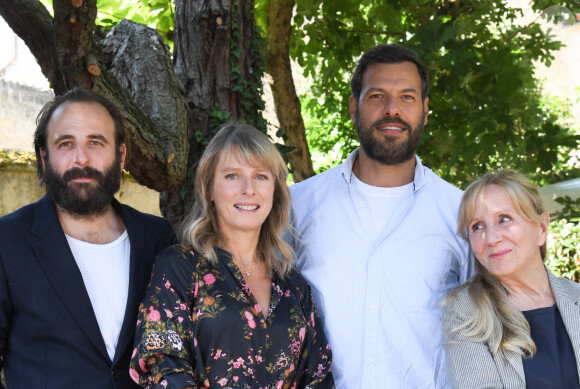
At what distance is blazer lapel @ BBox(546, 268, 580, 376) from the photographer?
249cm

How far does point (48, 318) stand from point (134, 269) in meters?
0.37

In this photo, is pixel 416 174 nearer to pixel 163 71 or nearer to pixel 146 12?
pixel 163 71

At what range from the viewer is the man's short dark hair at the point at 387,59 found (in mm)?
3293

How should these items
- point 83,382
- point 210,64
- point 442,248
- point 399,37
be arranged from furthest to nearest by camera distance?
point 399,37, point 210,64, point 442,248, point 83,382

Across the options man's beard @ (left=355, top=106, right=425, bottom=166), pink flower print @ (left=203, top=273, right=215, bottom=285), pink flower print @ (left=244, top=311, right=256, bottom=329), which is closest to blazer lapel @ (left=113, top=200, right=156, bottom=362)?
pink flower print @ (left=203, top=273, right=215, bottom=285)

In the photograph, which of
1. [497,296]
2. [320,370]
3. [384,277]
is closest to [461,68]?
[384,277]

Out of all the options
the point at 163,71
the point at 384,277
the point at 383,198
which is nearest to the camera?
the point at 384,277

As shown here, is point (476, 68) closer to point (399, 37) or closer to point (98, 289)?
point (399, 37)

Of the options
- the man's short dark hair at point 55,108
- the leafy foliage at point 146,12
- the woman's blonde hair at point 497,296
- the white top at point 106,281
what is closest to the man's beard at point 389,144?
the woman's blonde hair at point 497,296

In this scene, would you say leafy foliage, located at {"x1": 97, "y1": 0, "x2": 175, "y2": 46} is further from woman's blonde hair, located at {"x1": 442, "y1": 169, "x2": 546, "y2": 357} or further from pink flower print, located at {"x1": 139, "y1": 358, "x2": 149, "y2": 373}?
pink flower print, located at {"x1": 139, "y1": 358, "x2": 149, "y2": 373}

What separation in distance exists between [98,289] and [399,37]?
4320 millimetres

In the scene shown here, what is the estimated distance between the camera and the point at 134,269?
8.17 ft

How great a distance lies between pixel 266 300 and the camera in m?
2.58

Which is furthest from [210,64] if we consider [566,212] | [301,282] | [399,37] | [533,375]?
[566,212]
